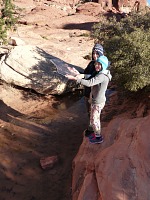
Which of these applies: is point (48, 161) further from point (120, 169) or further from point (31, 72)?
point (31, 72)

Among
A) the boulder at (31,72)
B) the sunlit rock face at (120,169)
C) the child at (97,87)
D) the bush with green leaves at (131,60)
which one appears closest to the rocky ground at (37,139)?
the boulder at (31,72)

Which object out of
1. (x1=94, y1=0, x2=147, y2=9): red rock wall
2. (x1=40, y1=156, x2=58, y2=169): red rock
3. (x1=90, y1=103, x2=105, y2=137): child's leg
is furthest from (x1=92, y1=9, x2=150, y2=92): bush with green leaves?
(x1=94, y1=0, x2=147, y2=9): red rock wall

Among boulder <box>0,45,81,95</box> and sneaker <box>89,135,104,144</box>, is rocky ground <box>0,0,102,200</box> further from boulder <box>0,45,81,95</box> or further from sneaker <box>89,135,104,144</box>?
sneaker <box>89,135,104,144</box>

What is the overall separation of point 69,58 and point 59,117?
4.10 metres

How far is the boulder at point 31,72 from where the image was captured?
9242 millimetres

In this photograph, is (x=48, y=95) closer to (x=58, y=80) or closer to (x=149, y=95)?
(x=58, y=80)

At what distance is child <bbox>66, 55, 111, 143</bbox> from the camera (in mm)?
4328

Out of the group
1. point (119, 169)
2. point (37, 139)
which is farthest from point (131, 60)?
point (119, 169)

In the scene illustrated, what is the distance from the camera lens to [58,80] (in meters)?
9.56

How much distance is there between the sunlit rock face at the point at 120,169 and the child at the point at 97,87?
0.93 feet

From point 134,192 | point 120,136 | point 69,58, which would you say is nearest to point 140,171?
point 134,192

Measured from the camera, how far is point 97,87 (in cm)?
459

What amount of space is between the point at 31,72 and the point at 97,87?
5170 mm

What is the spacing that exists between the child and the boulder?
4359 millimetres
